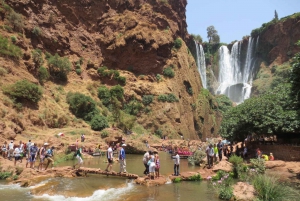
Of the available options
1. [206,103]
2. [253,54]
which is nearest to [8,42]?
[206,103]

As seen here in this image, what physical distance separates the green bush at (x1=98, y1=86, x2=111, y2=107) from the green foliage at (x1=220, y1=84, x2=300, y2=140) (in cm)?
2008

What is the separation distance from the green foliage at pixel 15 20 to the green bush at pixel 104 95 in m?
13.4

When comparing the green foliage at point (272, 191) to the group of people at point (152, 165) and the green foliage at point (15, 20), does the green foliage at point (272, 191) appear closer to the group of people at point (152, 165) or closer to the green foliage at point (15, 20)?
the group of people at point (152, 165)

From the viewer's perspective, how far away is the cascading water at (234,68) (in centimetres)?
7688

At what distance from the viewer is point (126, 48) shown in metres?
44.0

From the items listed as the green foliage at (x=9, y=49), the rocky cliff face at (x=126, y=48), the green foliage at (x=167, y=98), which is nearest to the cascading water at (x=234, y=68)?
the rocky cliff face at (x=126, y=48)

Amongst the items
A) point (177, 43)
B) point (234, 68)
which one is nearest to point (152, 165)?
point (177, 43)

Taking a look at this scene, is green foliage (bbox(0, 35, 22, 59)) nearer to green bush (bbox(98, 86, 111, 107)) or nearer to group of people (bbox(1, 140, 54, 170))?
green bush (bbox(98, 86, 111, 107))

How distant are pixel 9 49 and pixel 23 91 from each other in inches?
252

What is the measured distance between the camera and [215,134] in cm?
5262

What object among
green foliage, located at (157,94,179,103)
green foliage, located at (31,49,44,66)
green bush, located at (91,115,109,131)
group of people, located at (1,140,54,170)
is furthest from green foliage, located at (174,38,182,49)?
group of people, located at (1,140,54,170)

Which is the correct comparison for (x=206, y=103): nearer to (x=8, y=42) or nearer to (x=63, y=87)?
(x=63, y=87)

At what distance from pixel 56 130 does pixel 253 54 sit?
6682cm

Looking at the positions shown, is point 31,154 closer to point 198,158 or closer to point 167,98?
point 198,158
